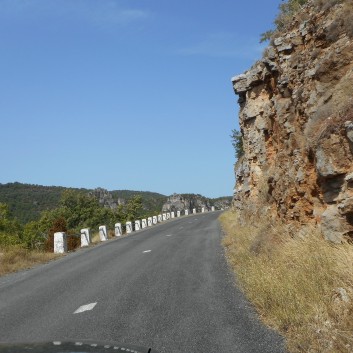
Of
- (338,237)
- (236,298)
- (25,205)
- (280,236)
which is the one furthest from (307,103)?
(25,205)

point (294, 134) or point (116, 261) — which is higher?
point (294, 134)

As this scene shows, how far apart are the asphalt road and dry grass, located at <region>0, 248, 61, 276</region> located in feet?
5.11

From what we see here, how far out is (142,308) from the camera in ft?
27.3

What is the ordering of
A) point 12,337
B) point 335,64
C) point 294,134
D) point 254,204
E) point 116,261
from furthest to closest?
point 254,204 < point 116,261 < point 294,134 < point 335,64 < point 12,337

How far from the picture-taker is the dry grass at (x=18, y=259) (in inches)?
642

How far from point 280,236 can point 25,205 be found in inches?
4645

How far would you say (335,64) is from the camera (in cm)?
1153

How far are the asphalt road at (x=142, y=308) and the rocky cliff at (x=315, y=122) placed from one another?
2564 millimetres

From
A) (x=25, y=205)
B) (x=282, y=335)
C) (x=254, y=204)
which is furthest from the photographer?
(x=25, y=205)

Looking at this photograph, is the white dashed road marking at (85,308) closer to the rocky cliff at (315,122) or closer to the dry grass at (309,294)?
the dry grass at (309,294)

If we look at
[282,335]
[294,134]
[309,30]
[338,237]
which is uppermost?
[309,30]

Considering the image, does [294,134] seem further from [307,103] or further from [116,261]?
[116,261]

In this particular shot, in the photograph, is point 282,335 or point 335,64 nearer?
point 282,335

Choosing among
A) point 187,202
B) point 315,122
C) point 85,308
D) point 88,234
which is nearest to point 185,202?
point 187,202
